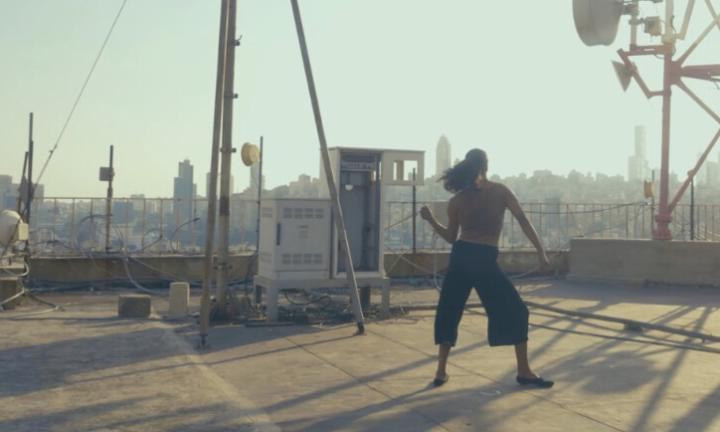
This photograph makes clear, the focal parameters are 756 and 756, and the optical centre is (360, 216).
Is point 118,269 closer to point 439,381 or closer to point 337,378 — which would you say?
point 337,378

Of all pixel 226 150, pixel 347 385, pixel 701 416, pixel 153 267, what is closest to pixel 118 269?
pixel 153 267

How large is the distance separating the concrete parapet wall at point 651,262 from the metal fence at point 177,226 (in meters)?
3.17

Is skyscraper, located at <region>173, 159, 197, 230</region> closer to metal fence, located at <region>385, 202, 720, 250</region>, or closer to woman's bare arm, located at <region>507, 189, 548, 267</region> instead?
metal fence, located at <region>385, 202, 720, 250</region>

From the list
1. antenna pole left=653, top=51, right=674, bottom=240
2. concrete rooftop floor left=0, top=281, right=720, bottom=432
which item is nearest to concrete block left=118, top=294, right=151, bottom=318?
concrete rooftop floor left=0, top=281, right=720, bottom=432

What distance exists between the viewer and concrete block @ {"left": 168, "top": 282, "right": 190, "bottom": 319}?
10352 millimetres

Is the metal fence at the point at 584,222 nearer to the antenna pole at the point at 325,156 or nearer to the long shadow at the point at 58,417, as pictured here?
the antenna pole at the point at 325,156

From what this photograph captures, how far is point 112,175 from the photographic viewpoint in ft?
52.3

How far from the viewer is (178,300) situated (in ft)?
34.2

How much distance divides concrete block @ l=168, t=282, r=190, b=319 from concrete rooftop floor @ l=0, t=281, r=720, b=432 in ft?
1.39

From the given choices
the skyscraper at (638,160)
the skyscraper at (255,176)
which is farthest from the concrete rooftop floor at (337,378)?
the skyscraper at (638,160)

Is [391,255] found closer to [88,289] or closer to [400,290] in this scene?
[400,290]

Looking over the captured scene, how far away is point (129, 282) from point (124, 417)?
9727 millimetres

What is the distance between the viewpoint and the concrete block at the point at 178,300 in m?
10.4

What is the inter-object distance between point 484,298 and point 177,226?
453 inches
